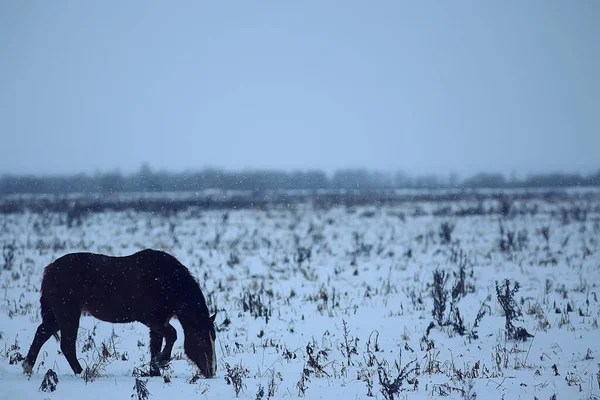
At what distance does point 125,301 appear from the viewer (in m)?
4.90

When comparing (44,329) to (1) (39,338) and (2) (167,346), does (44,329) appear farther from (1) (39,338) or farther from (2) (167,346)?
(2) (167,346)

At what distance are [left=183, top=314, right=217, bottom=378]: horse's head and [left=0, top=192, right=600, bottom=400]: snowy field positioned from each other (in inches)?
6.1

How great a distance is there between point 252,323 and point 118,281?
9.23 ft

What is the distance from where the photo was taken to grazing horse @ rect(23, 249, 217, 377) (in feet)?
15.8

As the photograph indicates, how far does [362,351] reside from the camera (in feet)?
19.7

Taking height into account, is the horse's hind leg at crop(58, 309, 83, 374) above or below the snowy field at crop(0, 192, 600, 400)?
above

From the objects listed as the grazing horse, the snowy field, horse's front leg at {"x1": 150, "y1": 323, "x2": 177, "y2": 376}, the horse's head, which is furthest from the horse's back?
the snowy field

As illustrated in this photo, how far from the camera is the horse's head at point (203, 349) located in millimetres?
4938

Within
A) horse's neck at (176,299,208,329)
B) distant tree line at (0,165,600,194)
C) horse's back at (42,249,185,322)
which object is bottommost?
horse's neck at (176,299,208,329)

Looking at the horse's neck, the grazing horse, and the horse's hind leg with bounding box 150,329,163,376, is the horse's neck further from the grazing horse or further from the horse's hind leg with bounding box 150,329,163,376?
the horse's hind leg with bounding box 150,329,163,376

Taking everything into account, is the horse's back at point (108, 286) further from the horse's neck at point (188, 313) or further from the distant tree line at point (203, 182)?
the distant tree line at point (203, 182)

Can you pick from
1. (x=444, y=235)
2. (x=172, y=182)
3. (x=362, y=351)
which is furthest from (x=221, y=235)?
(x=172, y=182)

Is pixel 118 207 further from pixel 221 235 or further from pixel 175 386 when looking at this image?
pixel 175 386

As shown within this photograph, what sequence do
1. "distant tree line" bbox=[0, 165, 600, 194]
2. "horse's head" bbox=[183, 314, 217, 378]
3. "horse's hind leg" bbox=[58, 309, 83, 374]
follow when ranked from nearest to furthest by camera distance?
"horse's hind leg" bbox=[58, 309, 83, 374], "horse's head" bbox=[183, 314, 217, 378], "distant tree line" bbox=[0, 165, 600, 194]
